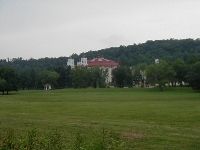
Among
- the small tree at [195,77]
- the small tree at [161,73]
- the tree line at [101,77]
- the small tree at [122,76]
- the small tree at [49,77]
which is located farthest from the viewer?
the small tree at [122,76]

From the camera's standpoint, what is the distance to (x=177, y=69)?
134750 mm

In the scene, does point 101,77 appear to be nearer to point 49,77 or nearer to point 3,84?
point 49,77

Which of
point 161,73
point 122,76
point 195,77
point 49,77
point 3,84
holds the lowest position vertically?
point 3,84

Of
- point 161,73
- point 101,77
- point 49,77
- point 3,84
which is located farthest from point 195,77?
point 101,77

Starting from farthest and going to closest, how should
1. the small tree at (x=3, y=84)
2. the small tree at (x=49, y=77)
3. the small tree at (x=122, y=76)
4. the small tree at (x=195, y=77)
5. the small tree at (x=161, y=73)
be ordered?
the small tree at (x=122, y=76) < the small tree at (x=49, y=77) < the small tree at (x=161, y=73) < the small tree at (x=3, y=84) < the small tree at (x=195, y=77)

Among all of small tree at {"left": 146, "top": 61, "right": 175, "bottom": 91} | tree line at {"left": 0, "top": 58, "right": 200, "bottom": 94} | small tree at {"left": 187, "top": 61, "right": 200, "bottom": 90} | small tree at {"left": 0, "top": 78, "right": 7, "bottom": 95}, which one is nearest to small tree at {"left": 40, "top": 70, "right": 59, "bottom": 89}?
tree line at {"left": 0, "top": 58, "right": 200, "bottom": 94}

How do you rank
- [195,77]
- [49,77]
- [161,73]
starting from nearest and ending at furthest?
[195,77] → [161,73] → [49,77]

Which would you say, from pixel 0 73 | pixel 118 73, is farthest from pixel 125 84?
pixel 0 73

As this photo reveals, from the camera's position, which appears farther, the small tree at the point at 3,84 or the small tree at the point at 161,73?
the small tree at the point at 161,73

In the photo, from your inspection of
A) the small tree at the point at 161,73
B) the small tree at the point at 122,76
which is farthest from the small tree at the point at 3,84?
the small tree at the point at 122,76

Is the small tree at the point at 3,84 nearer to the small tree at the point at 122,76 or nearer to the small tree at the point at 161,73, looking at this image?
the small tree at the point at 161,73

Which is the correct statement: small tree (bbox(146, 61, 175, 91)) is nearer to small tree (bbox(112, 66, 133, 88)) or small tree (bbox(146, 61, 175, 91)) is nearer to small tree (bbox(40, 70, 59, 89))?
small tree (bbox(112, 66, 133, 88))

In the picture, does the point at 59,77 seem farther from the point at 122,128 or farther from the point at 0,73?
the point at 122,128

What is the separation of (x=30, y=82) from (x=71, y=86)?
14.6 meters
